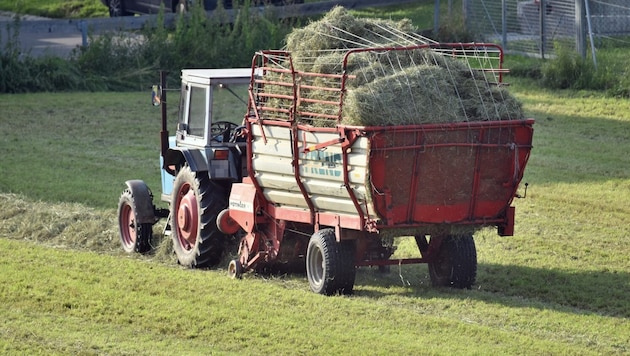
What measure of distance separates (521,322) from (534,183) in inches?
286

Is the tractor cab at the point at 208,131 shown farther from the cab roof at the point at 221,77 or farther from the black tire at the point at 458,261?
the black tire at the point at 458,261

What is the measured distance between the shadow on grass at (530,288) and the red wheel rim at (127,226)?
2683 millimetres

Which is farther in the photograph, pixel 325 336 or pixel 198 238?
pixel 198 238

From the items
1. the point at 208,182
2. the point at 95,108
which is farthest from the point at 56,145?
the point at 208,182

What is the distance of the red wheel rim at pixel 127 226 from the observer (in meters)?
13.6

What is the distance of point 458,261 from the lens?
1152cm

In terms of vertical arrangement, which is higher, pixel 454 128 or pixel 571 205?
pixel 454 128

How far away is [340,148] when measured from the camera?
10.6 meters

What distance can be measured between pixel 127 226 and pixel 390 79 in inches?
169

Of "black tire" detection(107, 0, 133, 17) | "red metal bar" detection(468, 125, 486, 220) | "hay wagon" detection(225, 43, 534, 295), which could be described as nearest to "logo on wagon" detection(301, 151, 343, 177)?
"hay wagon" detection(225, 43, 534, 295)

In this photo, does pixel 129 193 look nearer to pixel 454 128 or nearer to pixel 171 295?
pixel 171 295

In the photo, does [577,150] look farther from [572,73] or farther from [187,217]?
[187,217]

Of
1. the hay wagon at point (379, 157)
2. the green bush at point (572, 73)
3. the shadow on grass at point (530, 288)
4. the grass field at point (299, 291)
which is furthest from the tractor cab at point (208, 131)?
the green bush at point (572, 73)

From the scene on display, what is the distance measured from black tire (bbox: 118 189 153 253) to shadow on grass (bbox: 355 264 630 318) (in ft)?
7.99
